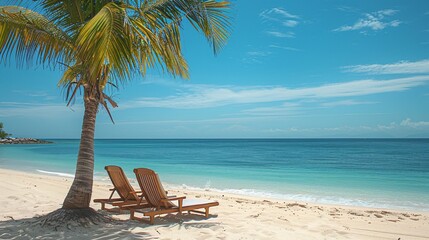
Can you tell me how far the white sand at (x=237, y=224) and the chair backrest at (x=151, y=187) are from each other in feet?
1.16

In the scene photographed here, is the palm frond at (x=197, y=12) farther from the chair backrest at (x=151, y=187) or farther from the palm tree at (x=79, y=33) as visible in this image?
the chair backrest at (x=151, y=187)

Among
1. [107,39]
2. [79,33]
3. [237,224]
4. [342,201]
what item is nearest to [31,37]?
[79,33]

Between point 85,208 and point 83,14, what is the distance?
3028 mm

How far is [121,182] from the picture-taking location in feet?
22.5

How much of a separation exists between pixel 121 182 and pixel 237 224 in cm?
230

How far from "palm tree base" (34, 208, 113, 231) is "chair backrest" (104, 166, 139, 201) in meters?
1.00

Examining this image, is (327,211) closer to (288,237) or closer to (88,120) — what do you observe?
(288,237)

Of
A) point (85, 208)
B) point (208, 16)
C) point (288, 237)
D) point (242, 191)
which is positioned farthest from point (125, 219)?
point (242, 191)

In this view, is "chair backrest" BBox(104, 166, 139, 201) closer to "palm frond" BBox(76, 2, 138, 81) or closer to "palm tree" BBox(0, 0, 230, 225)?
"palm tree" BBox(0, 0, 230, 225)

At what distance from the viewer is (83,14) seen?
5.75 meters

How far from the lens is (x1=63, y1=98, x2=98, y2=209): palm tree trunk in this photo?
5770 mm

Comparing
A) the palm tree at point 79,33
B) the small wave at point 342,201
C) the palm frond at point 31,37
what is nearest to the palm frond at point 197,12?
the palm tree at point 79,33

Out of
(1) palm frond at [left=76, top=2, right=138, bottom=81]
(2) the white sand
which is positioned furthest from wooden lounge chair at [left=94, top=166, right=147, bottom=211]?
(1) palm frond at [left=76, top=2, right=138, bottom=81]

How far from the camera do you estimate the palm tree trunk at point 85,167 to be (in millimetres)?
5770
